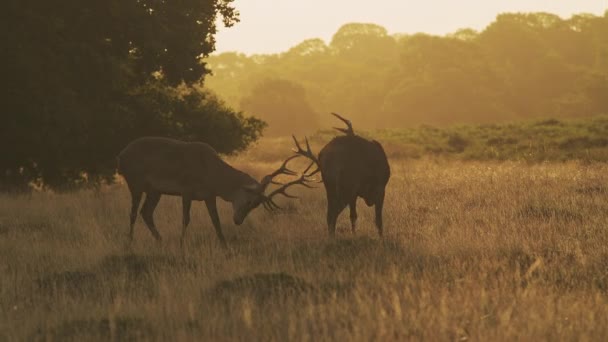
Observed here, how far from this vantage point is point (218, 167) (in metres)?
11.0

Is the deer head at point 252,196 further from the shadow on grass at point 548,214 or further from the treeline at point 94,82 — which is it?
the treeline at point 94,82

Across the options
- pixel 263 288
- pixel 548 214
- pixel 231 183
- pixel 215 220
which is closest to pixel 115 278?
pixel 263 288

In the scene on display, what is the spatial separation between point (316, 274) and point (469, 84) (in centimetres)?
7320

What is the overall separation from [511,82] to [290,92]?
24.3 metres

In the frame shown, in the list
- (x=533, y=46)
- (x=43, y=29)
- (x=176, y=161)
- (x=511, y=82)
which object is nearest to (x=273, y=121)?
(x=511, y=82)

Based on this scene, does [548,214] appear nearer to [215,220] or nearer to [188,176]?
[215,220]

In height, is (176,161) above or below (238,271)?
above

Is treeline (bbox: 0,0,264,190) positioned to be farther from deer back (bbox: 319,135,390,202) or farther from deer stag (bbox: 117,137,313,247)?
deer back (bbox: 319,135,390,202)

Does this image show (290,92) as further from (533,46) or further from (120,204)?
(120,204)

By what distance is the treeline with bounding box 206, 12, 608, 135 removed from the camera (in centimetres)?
7731

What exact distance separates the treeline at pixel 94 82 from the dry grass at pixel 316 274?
3.22m

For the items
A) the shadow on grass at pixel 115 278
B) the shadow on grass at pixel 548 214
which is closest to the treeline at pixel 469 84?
the shadow on grass at pixel 548 214

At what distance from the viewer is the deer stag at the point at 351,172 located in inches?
421

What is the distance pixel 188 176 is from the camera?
35.8 ft
